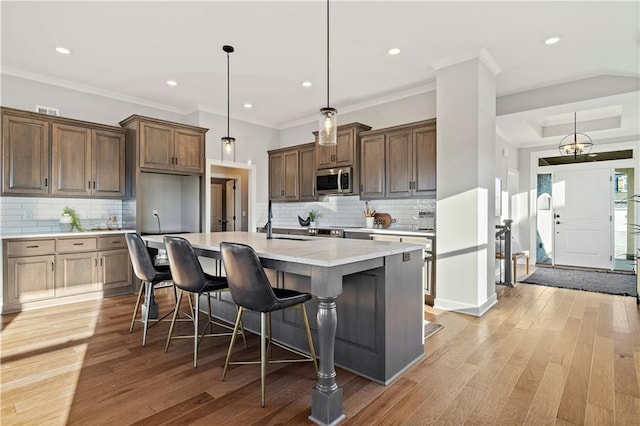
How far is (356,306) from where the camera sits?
2.50 m

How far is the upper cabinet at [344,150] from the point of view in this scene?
5426 millimetres

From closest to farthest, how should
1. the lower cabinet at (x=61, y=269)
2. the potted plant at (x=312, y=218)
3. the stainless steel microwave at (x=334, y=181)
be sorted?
the lower cabinet at (x=61, y=269) → the stainless steel microwave at (x=334, y=181) → the potted plant at (x=312, y=218)

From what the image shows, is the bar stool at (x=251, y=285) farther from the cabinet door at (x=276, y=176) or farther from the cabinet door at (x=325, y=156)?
the cabinet door at (x=276, y=176)

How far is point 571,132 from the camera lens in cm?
651

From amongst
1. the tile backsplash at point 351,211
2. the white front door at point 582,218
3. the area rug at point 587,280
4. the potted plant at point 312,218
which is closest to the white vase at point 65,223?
the tile backsplash at point 351,211

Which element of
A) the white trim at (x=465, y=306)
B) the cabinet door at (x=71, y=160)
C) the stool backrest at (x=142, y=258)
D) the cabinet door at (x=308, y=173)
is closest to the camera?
the stool backrest at (x=142, y=258)

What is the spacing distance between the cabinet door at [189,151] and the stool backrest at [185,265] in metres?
3.06

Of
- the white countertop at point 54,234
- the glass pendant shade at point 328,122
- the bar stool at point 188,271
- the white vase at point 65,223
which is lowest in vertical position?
the bar stool at point 188,271

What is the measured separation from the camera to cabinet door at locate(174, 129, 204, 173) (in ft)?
17.7

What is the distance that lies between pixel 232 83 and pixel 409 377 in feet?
14.0

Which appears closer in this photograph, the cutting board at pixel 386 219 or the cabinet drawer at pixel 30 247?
the cabinet drawer at pixel 30 247

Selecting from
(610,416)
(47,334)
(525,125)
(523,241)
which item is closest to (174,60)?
(47,334)

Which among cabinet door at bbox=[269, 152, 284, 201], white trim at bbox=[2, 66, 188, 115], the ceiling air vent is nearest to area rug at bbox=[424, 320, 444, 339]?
cabinet door at bbox=[269, 152, 284, 201]

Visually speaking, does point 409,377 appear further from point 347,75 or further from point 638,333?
point 347,75
